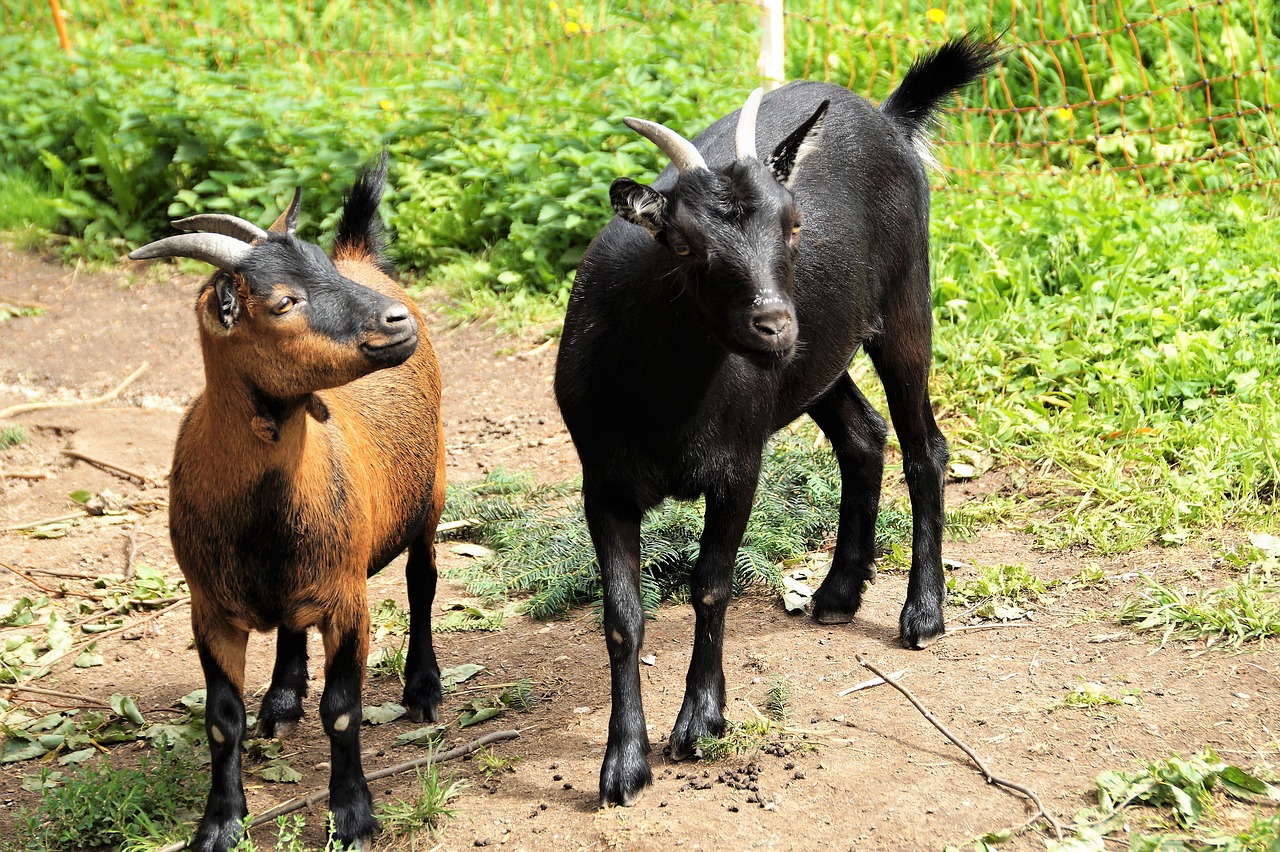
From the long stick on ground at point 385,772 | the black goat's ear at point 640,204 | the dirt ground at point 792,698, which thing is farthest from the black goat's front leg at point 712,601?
the black goat's ear at point 640,204

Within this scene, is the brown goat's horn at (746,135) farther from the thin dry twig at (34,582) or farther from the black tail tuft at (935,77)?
the thin dry twig at (34,582)

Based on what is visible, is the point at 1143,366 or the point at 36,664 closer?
the point at 36,664

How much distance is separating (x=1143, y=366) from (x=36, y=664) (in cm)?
501

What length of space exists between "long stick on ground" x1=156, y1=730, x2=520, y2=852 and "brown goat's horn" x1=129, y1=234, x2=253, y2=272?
157 cm

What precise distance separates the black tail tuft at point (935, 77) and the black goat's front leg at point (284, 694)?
3005 mm

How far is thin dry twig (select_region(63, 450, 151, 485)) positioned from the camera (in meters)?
6.57

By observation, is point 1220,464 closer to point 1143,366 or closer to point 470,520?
point 1143,366

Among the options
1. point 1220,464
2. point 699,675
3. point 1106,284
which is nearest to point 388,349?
point 699,675

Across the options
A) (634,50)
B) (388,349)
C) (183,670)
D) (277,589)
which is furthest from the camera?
(634,50)

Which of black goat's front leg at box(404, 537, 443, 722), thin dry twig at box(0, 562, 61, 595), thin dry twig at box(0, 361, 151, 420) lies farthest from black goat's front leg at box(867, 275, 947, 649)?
thin dry twig at box(0, 361, 151, 420)

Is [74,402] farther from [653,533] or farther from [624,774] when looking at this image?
[624,774]

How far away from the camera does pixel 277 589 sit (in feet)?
11.9

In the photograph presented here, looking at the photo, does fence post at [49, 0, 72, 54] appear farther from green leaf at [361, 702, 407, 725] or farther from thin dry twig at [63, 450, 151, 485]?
green leaf at [361, 702, 407, 725]

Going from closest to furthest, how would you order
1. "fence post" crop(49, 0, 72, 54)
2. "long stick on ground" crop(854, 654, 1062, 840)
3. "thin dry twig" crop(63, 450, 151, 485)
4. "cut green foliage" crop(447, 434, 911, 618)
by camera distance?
"long stick on ground" crop(854, 654, 1062, 840) → "cut green foliage" crop(447, 434, 911, 618) → "thin dry twig" crop(63, 450, 151, 485) → "fence post" crop(49, 0, 72, 54)
